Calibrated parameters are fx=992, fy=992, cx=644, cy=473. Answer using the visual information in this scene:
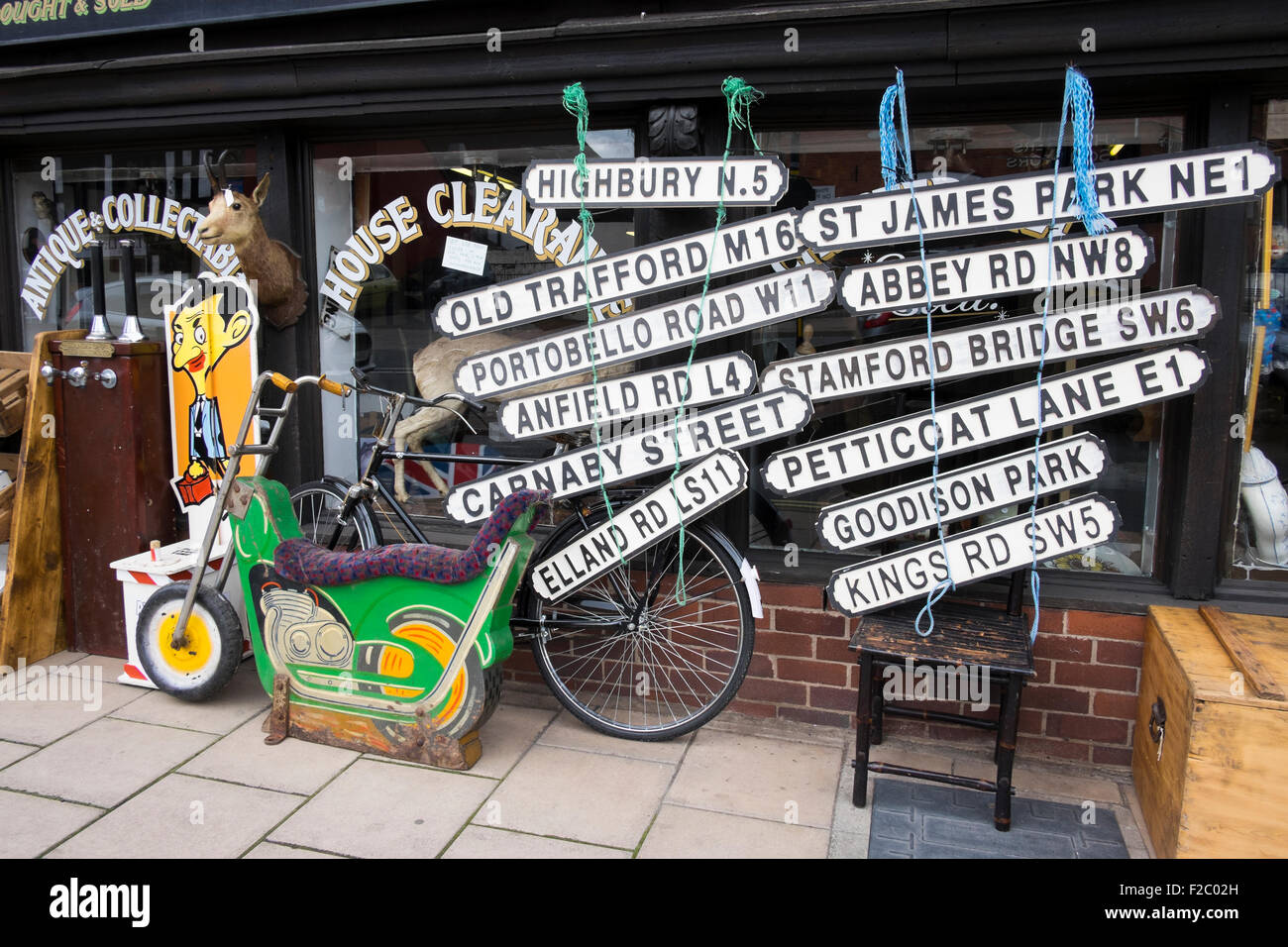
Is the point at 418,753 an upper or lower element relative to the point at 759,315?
lower

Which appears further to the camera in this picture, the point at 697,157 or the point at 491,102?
the point at 491,102

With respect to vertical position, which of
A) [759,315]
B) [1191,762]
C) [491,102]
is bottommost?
[1191,762]

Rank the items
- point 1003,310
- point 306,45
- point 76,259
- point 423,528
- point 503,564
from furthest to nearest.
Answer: point 76,259, point 423,528, point 306,45, point 1003,310, point 503,564

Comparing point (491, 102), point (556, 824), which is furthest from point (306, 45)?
point (556, 824)

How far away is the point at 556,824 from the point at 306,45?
3392mm

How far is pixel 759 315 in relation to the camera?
3760 mm

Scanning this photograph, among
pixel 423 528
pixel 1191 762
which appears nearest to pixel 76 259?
pixel 423 528

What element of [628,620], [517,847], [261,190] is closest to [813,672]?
[628,620]

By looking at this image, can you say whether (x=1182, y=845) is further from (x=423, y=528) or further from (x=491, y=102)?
(x=491, y=102)

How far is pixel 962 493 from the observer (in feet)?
12.0

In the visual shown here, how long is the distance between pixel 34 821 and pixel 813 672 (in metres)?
2.94

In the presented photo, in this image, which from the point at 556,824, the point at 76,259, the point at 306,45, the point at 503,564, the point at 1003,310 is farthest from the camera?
the point at 76,259

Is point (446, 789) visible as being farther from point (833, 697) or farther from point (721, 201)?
point (721, 201)

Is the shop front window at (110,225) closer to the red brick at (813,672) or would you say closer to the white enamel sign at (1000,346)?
the white enamel sign at (1000,346)
